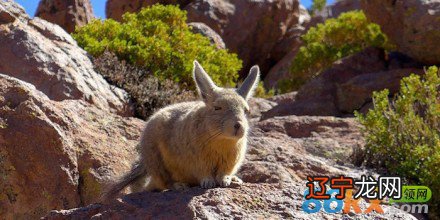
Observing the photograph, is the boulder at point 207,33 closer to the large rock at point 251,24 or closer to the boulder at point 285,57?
the large rock at point 251,24

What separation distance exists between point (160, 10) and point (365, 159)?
26.6 feet

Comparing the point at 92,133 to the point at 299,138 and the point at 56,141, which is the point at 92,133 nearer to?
the point at 56,141

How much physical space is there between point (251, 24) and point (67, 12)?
24.4 ft

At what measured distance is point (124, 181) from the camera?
262 inches

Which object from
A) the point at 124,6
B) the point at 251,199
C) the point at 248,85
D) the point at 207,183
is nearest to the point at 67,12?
the point at 124,6

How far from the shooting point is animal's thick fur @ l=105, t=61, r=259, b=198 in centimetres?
564

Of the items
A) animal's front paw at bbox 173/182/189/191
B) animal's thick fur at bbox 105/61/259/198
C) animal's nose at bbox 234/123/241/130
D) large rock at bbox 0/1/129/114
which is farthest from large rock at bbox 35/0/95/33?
animal's nose at bbox 234/123/241/130

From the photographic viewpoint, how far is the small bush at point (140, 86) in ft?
33.5

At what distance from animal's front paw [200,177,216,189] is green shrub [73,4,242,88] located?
253 inches

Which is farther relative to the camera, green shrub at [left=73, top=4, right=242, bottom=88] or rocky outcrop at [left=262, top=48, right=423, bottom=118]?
rocky outcrop at [left=262, top=48, right=423, bottom=118]

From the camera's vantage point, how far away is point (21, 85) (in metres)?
6.85

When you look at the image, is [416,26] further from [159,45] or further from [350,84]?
[159,45]

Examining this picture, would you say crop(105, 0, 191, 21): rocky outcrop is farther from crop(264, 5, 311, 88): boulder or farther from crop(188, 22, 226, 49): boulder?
crop(188, 22, 226, 49): boulder

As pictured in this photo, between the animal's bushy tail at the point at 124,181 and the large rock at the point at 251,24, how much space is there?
15.5 meters
